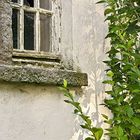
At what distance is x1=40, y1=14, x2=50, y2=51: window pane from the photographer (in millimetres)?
3201

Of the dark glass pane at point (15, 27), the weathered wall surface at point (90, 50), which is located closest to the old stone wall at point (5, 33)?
the dark glass pane at point (15, 27)

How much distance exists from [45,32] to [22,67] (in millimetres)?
463

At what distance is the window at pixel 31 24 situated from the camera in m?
3.05

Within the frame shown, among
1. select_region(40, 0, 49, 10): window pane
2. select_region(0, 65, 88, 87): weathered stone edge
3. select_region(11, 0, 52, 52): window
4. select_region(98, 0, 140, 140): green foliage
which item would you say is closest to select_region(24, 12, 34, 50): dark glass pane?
select_region(11, 0, 52, 52): window

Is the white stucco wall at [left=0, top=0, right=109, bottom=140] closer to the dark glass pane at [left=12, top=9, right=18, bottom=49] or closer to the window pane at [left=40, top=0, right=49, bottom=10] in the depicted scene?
the window pane at [left=40, top=0, right=49, bottom=10]

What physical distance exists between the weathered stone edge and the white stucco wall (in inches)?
2.7

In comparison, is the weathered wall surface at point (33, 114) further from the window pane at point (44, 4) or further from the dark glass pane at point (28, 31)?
the window pane at point (44, 4)

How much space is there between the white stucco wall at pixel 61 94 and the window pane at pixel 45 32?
98 millimetres

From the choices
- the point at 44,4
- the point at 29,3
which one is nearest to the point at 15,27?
the point at 29,3

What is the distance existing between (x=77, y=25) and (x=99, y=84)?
1.61 feet

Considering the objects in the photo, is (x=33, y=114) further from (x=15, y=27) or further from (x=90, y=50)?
(x=90, y=50)

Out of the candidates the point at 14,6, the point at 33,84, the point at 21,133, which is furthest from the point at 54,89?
the point at 14,6

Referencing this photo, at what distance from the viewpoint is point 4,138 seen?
2.79 m

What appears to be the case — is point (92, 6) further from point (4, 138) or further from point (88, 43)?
point (4, 138)
